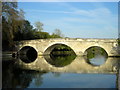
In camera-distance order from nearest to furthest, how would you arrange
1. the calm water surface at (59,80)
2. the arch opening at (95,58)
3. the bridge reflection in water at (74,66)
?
1. the calm water surface at (59,80)
2. the bridge reflection in water at (74,66)
3. the arch opening at (95,58)

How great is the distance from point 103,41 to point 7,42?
38.7 feet

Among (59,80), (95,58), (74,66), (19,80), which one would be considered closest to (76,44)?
(95,58)

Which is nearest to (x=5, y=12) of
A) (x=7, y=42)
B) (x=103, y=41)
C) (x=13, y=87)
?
(x=7, y=42)

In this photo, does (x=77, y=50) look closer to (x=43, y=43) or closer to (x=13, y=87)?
(x=43, y=43)

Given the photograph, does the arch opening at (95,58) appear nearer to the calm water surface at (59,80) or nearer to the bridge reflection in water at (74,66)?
the bridge reflection in water at (74,66)

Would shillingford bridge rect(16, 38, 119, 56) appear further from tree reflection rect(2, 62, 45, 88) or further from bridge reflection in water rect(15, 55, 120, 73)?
tree reflection rect(2, 62, 45, 88)

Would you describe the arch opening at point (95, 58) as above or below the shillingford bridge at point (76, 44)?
below

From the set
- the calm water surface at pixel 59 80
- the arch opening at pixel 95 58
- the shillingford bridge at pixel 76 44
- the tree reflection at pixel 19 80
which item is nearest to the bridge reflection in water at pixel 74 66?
the arch opening at pixel 95 58

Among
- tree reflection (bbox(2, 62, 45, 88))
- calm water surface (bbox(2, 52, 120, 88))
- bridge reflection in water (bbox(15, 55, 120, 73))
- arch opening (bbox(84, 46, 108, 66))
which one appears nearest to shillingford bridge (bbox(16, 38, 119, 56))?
arch opening (bbox(84, 46, 108, 66))

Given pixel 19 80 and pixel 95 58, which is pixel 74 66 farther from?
pixel 95 58

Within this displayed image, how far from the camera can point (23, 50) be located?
31953mm

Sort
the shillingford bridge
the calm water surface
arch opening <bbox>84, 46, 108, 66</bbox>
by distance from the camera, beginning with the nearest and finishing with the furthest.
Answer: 1. the calm water surface
2. arch opening <bbox>84, 46, 108, 66</bbox>
3. the shillingford bridge

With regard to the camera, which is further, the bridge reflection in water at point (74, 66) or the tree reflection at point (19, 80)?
the bridge reflection in water at point (74, 66)

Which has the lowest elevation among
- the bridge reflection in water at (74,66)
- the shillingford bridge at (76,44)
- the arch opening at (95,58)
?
the arch opening at (95,58)
